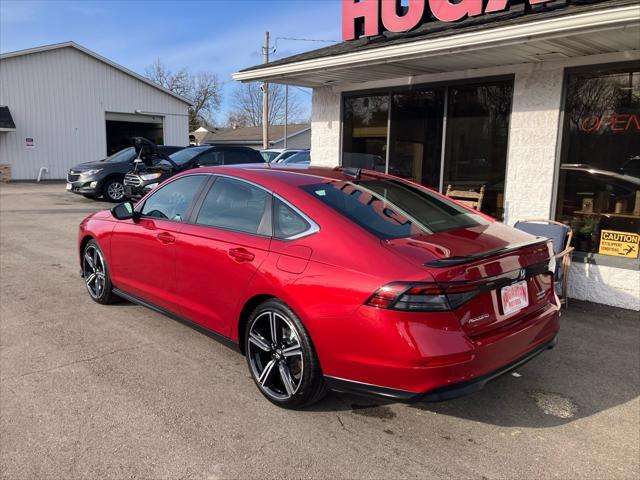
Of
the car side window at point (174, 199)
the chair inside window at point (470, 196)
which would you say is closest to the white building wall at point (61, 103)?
the car side window at point (174, 199)

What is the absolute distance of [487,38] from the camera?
17.2ft

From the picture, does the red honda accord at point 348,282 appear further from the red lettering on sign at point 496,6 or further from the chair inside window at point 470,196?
the chair inside window at point 470,196

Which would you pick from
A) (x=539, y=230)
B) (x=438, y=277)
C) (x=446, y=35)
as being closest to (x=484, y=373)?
(x=438, y=277)

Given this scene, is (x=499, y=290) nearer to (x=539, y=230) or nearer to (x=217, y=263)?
(x=217, y=263)

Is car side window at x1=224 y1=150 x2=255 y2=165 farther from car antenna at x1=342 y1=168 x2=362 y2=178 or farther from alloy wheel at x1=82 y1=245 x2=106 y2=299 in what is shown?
car antenna at x1=342 y1=168 x2=362 y2=178

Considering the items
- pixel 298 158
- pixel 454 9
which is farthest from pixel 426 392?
pixel 298 158

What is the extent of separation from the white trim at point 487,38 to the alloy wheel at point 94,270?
3.91 metres

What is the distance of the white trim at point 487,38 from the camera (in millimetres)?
4449

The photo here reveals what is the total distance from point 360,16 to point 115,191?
420 inches

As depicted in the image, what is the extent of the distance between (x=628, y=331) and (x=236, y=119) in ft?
235

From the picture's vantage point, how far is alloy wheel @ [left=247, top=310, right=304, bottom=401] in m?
3.22

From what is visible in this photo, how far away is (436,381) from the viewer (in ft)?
8.64

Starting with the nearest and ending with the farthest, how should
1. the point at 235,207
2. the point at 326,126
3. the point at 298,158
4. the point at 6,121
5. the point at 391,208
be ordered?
the point at 391,208
the point at 235,207
the point at 326,126
the point at 298,158
the point at 6,121

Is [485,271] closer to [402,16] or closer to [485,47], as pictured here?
[485,47]
